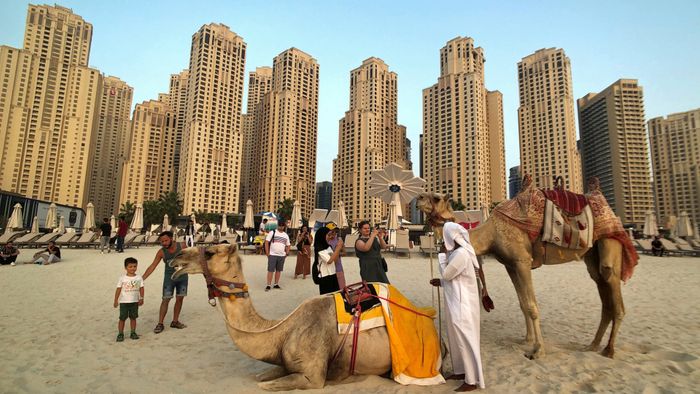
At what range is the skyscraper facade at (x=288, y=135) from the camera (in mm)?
114375

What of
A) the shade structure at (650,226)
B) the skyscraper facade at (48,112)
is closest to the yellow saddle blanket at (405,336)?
the shade structure at (650,226)

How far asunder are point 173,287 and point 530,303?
659 cm

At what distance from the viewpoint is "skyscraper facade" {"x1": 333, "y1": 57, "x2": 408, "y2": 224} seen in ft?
367

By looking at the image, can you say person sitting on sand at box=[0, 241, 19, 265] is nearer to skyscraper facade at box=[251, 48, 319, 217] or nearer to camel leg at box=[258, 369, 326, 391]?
camel leg at box=[258, 369, 326, 391]

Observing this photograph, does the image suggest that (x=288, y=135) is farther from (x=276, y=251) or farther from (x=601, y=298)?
(x=601, y=298)

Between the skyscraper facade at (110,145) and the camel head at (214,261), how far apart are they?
153 metres

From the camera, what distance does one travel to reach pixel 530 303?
509cm

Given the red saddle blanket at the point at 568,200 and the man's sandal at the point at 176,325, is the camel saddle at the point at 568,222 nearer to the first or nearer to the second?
the red saddle blanket at the point at 568,200

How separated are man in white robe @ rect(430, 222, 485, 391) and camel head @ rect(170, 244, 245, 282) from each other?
2.57 metres

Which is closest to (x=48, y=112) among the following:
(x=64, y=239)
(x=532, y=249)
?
(x=64, y=239)

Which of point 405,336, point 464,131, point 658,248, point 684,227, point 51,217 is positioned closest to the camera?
point 405,336

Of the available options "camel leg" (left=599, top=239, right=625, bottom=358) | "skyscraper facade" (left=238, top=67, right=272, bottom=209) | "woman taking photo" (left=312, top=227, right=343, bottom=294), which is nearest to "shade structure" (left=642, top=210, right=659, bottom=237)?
"camel leg" (left=599, top=239, right=625, bottom=358)

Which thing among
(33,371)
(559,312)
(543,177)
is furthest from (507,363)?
(543,177)

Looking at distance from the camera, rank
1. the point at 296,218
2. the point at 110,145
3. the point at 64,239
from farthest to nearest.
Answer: the point at 110,145
the point at 296,218
the point at 64,239
